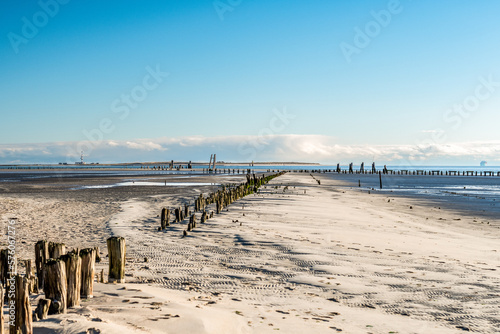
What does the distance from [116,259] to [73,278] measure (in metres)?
1.56

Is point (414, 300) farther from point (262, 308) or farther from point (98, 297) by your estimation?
point (98, 297)

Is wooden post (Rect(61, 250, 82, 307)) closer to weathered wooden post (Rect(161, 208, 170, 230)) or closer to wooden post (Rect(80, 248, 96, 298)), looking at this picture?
wooden post (Rect(80, 248, 96, 298))

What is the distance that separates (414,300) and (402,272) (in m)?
1.45

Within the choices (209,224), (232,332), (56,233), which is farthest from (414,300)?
(56,233)

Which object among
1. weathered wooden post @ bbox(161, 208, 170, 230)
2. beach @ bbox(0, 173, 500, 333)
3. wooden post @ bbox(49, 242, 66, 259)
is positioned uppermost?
wooden post @ bbox(49, 242, 66, 259)

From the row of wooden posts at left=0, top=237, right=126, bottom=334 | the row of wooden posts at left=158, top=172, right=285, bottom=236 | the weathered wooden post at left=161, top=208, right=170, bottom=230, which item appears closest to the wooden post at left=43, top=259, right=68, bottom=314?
the row of wooden posts at left=0, top=237, right=126, bottom=334

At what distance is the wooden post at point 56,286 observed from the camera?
426cm

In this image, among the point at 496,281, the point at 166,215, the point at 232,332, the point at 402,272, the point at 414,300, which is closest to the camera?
the point at 232,332

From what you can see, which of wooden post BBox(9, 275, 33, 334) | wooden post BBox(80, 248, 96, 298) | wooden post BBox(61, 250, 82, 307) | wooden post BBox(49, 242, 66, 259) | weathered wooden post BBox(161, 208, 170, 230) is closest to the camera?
wooden post BBox(9, 275, 33, 334)

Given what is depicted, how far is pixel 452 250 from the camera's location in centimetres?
928

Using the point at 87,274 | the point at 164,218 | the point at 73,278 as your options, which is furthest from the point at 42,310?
the point at 164,218

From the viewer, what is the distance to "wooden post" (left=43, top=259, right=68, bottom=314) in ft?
14.0

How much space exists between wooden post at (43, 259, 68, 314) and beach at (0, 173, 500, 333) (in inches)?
5.1

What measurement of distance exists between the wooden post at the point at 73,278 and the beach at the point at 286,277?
126mm
